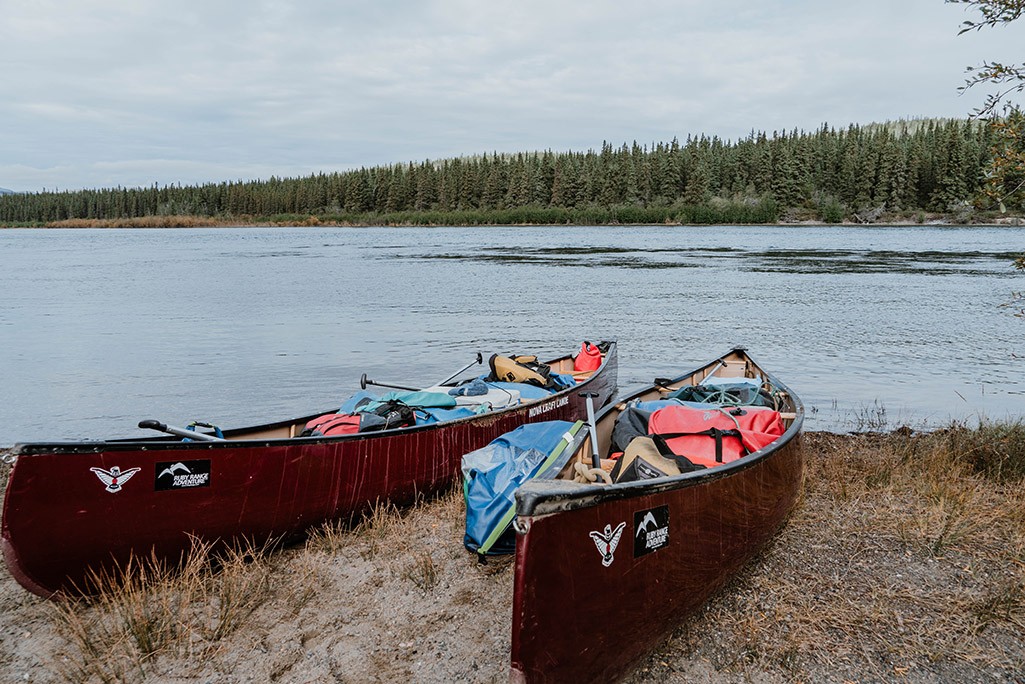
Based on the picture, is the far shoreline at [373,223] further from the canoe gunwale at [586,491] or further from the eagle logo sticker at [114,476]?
the eagle logo sticker at [114,476]

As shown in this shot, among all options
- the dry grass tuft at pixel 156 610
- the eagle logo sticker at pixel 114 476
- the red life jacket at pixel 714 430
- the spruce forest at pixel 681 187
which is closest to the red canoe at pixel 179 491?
the eagle logo sticker at pixel 114 476

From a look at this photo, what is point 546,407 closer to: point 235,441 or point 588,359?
point 588,359

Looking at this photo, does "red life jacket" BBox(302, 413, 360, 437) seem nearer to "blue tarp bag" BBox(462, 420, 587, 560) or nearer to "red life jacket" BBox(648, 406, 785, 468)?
"blue tarp bag" BBox(462, 420, 587, 560)

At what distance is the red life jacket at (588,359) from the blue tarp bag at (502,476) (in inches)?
191

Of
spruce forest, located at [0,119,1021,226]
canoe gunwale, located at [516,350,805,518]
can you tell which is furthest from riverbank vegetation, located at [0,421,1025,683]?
spruce forest, located at [0,119,1021,226]

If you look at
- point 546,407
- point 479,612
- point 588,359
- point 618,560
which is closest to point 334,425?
point 546,407

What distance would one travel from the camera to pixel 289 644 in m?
4.19

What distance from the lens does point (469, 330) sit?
717 inches

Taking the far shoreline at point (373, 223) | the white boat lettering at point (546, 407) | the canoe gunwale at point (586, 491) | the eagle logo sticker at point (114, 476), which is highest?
the far shoreline at point (373, 223)

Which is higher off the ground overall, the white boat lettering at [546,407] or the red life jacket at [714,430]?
the red life jacket at [714,430]

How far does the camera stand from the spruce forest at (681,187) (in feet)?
274

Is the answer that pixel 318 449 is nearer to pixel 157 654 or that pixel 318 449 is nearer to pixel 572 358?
pixel 157 654

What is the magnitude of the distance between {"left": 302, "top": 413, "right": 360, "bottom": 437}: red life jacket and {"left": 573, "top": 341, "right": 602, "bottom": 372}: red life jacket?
4509mm

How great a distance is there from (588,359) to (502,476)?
542 centimetres
